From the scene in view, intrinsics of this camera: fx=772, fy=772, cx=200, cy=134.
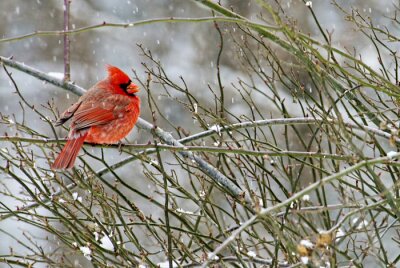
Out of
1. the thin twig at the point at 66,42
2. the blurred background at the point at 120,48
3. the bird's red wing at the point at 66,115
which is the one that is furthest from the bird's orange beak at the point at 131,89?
the blurred background at the point at 120,48

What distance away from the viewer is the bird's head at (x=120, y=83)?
4980 millimetres

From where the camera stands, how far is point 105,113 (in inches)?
186

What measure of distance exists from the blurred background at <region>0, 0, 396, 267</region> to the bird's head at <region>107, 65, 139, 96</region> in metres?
5.97

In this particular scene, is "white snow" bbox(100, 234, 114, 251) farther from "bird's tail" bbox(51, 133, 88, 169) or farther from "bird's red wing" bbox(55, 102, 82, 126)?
"bird's red wing" bbox(55, 102, 82, 126)

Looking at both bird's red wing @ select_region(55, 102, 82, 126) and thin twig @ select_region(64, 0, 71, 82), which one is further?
bird's red wing @ select_region(55, 102, 82, 126)

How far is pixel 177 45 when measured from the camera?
12734 mm

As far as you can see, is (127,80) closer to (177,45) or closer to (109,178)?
(109,178)

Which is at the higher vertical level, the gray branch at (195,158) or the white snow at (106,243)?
the gray branch at (195,158)

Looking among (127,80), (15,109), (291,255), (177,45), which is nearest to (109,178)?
(15,109)

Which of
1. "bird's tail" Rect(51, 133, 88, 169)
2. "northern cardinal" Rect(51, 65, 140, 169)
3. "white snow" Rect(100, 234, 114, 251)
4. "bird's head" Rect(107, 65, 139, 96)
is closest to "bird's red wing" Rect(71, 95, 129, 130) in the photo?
"northern cardinal" Rect(51, 65, 140, 169)

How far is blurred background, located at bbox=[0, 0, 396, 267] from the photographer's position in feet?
37.8

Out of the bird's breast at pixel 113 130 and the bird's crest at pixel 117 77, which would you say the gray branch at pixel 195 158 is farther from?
the bird's crest at pixel 117 77

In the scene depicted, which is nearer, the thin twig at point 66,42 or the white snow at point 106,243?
the white snow at point 106,243

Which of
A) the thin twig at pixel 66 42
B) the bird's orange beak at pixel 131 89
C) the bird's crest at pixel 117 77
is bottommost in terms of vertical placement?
the thin twig at pixel 66 42
